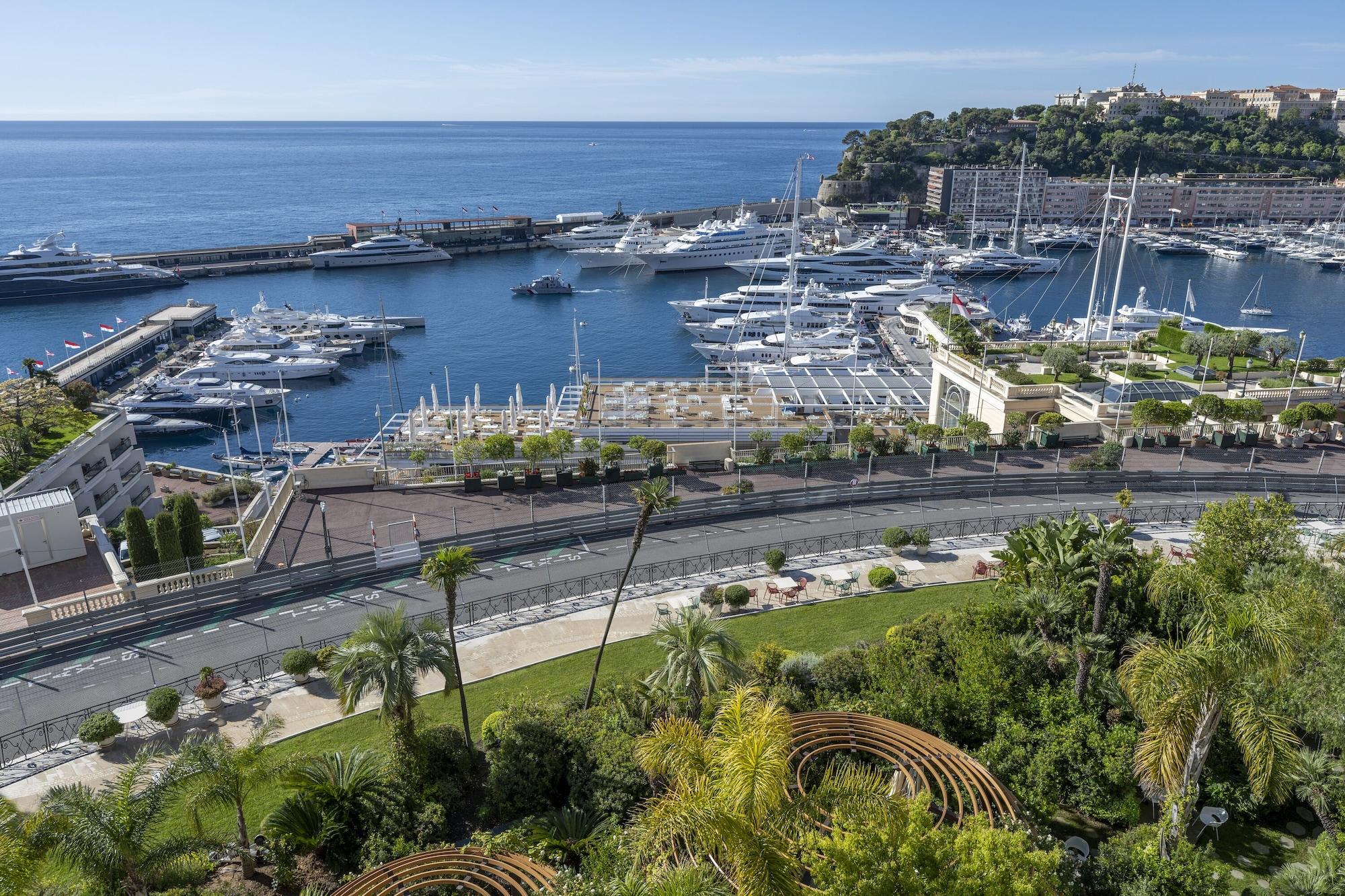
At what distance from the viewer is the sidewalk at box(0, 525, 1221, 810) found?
74.9 ft

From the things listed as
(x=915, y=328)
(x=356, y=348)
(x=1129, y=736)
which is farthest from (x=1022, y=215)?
(x=1129, y=736)

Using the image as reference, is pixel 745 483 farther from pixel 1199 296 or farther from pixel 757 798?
pixel 1199 296

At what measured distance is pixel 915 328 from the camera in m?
90.8

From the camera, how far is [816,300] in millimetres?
95562

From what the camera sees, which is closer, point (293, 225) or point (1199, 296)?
point (1199, 296)

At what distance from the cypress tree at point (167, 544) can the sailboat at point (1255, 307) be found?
11517cm

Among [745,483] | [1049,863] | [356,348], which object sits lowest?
[356,348]

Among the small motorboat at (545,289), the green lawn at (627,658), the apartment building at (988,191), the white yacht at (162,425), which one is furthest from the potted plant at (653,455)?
the apartment building at (988,191)

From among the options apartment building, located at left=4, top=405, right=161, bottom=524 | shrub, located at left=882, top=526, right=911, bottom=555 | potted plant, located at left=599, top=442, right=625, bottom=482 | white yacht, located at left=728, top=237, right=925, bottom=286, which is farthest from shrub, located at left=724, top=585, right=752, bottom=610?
white yacht, located at left=728, top=237, right=925, bottom=286

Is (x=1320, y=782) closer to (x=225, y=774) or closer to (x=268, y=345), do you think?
(x=225, y=774)

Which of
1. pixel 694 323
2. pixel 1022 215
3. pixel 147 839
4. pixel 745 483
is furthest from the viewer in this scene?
pixel 1022 215

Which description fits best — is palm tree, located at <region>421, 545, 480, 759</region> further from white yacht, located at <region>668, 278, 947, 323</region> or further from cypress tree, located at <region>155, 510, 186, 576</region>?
white yacht, located at <region>668, 278, 947, 323</region>

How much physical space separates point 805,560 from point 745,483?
5.84 metres

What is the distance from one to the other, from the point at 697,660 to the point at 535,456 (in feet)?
75.6
